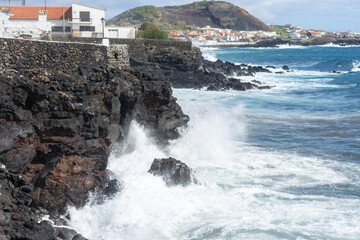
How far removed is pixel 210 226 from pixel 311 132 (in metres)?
12.7

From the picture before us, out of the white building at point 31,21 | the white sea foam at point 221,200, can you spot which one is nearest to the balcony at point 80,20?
the white building at point 31,21

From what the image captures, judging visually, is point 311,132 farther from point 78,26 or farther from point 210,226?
point 78,26

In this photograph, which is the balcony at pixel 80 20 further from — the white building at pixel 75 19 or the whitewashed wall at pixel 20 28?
the whitewashed wall at pixel 20 28

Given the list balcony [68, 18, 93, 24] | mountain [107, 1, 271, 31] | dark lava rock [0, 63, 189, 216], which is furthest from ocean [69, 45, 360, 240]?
mountain [107, 1, 271, 31]

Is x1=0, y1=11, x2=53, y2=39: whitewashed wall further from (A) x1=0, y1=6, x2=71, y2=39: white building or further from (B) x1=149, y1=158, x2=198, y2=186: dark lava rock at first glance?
(B) x1=149, y1=158, x2=198, y2=186: dark lava rock

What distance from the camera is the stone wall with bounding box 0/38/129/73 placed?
16.2 meters

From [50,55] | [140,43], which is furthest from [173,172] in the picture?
[140,43]

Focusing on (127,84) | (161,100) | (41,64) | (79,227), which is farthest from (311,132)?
(79,227)

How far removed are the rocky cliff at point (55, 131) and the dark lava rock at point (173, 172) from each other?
1.57 meters

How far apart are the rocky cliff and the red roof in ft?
49.6

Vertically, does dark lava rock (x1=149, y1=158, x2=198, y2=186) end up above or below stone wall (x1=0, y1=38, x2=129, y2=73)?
below

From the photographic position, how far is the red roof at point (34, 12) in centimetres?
3038

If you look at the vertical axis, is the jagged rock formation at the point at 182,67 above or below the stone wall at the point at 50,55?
below

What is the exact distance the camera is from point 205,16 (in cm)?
19400
